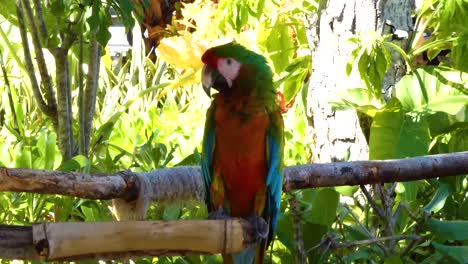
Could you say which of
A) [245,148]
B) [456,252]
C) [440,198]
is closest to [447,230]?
[456,252]

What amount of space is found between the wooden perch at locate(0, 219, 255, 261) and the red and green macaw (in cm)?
23

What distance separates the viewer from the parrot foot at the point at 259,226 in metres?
1.11

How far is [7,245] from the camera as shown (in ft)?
2.77

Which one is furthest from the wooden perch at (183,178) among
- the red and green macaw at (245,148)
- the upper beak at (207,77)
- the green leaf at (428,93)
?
the green leaf at (428,93)

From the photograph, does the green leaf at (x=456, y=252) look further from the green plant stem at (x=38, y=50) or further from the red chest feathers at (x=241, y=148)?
the green plant stem at (x=38, y=50)

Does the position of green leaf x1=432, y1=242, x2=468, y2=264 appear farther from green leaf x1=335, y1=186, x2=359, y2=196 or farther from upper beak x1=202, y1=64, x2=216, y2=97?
upper beak x1=202, y1=64, x2=216, y2=97

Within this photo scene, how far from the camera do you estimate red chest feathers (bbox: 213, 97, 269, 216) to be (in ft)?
4.01

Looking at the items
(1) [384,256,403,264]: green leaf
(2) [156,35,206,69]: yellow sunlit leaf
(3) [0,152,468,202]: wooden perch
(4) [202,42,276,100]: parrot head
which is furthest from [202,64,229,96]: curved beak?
(2) [156,35,206,69]: yellow sunlit leaf

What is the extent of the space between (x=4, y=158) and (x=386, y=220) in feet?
2.74

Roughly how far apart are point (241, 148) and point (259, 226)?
0.42ft

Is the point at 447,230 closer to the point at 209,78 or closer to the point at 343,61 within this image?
the point at 209,78

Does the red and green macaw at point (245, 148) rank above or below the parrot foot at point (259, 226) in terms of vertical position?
above

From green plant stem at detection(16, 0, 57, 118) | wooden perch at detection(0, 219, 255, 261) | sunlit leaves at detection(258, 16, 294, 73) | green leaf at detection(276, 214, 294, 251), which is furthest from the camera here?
sunlit leaves at detection(258, 16, 294, 73)

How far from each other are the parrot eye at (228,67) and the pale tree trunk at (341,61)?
66 centimetres
